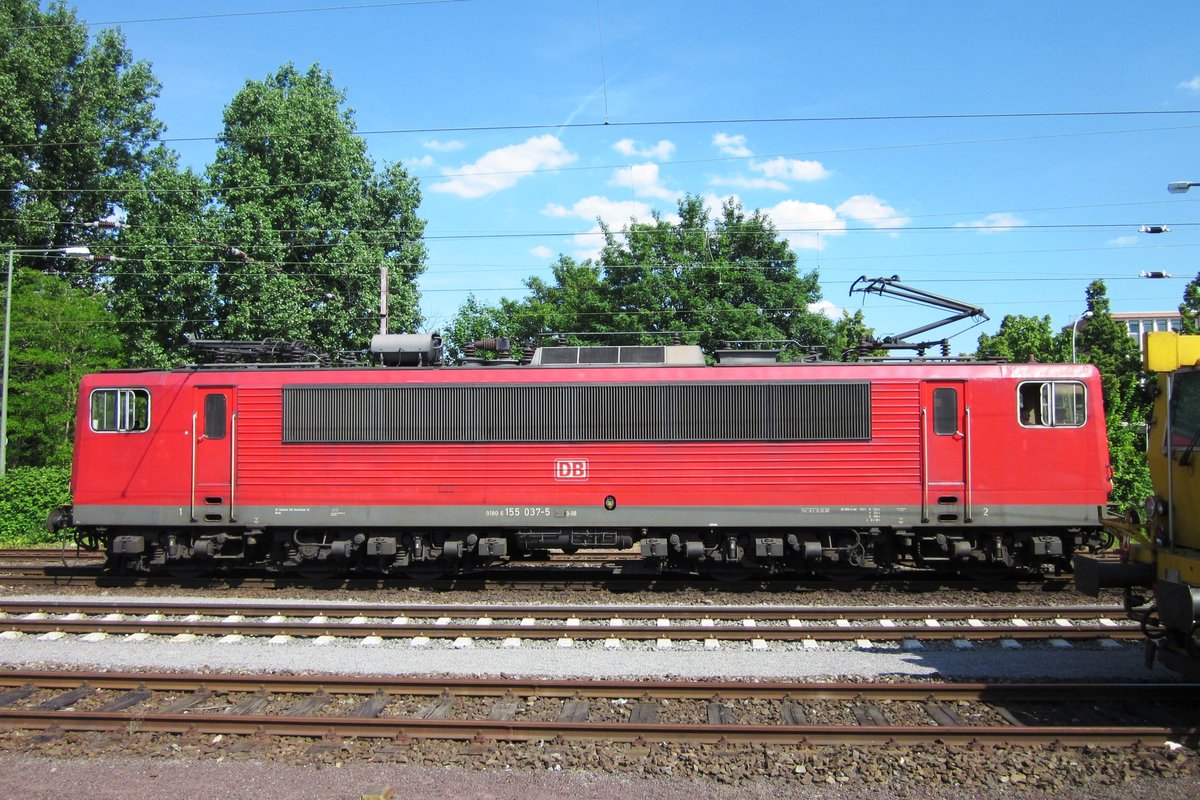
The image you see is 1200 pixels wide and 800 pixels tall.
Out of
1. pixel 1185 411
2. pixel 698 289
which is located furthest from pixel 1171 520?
pixel 698 289

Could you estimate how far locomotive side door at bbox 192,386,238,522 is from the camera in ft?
43.3

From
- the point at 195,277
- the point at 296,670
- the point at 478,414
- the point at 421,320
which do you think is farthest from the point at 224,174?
the point at 296,670

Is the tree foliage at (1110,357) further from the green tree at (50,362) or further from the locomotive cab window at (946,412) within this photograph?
the green tree at (50,362)

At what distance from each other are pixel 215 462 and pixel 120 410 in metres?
1.91

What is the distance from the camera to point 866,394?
40.8ft

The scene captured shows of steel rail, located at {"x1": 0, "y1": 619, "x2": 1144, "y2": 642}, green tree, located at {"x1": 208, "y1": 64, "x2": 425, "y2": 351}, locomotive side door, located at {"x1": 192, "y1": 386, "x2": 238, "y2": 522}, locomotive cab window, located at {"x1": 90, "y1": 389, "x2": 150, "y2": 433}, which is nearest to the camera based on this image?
steel rail, located at {"x1": 0, "y1": 619, "x2": 1144, "y2": 642}

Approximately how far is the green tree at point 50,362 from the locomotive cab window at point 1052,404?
2517 centimetres

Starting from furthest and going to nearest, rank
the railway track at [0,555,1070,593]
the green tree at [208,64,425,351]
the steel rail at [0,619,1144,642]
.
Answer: the green tree at [208,64,425,351], the railway track at [0,555,1070,593], the steel rail at [0,619,1144,642]

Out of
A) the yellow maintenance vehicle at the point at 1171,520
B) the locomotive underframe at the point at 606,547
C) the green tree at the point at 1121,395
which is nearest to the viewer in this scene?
the yellow maintenance vehicle at the point at 1171,520

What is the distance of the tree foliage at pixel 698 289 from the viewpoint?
28.2 meters

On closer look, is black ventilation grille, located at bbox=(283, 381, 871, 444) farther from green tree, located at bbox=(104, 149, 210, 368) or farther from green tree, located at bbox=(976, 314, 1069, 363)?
green tree, located at bbox=(976, 314, 1069, 363)

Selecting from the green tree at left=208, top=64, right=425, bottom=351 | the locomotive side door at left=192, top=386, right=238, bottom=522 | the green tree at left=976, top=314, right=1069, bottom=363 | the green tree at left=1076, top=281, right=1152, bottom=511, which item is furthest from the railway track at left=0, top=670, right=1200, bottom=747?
the green tree at left=976, top=314, right=1069, bottom=363

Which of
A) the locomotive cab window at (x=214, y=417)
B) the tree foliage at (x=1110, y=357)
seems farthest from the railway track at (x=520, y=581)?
the tree foliage at (x=1110, y=357)

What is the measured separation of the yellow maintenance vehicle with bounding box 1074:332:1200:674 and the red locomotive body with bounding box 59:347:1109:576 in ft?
16.1
